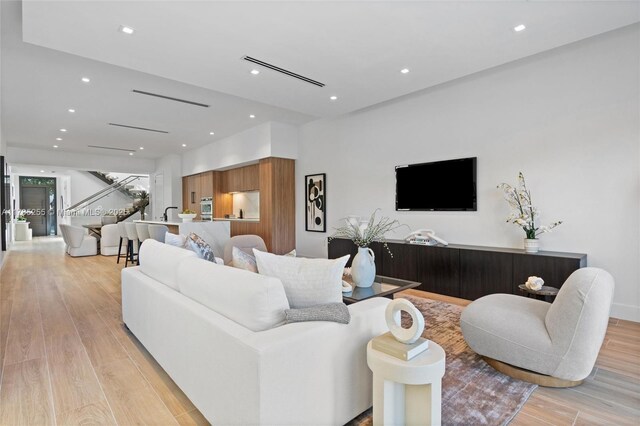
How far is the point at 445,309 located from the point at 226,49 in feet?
11.8

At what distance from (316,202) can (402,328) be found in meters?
5.22

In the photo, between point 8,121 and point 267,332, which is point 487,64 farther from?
point 8,121

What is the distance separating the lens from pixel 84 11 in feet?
8.47

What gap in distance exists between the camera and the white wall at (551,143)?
10.9 feet

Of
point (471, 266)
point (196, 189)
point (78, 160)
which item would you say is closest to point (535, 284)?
point (471, 266)

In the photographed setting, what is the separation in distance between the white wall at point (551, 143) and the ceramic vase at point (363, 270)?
7.02 feet

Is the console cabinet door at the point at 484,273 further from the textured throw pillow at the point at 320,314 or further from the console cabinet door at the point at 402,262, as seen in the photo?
the textured throw pillow at the point at 320,314

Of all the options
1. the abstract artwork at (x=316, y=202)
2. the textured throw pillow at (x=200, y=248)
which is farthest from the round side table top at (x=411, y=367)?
the abstract artwork at (x=316, y=202)

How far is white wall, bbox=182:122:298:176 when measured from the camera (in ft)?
22.7

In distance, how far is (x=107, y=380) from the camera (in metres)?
2.22

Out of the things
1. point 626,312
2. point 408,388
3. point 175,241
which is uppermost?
point 175,241

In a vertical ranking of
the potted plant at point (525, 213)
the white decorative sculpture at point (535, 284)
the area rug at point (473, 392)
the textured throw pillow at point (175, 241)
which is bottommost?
the area rug at point (473, 392)

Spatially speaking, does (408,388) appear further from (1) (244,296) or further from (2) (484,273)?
(2) (484,273)

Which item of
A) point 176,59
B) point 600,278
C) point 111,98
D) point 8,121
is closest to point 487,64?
point 600,278
